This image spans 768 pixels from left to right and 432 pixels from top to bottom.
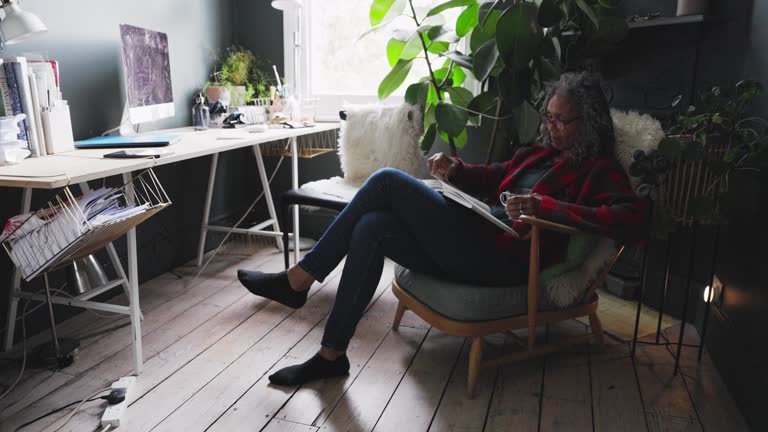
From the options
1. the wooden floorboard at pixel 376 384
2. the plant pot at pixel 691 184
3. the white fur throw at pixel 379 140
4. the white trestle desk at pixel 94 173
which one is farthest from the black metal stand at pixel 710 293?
the white trestle desk at pixel 94 173

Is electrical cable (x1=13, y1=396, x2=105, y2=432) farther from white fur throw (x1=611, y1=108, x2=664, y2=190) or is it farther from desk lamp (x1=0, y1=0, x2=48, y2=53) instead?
white fur throw (x1=611, y1=108, x2=664, y2=190)

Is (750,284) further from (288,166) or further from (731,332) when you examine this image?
(288,166)

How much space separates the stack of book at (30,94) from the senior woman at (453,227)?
102cm

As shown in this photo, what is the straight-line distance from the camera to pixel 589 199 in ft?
6.32

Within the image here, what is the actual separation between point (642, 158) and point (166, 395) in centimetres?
172

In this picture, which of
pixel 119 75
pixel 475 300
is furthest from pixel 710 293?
pixel 119 75

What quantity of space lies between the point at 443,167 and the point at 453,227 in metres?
0.48

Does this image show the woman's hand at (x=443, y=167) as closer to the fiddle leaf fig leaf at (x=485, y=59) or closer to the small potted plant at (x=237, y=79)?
the fiddle leaf fig leaf at (x=485, y=59)

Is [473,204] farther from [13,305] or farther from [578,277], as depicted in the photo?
[13,305]

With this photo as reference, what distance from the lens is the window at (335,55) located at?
3541 millimetres

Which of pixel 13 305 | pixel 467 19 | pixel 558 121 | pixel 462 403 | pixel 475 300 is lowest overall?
pixel 462 403

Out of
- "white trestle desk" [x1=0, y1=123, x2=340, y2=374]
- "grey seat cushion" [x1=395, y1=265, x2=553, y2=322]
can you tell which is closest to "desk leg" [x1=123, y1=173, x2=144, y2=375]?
"white trestle desk" [x1=0, y1=123, x2=340, y2=374]

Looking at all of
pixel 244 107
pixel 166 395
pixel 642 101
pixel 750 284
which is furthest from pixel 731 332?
pixel 244 107

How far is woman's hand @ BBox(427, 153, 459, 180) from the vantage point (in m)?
2.33
